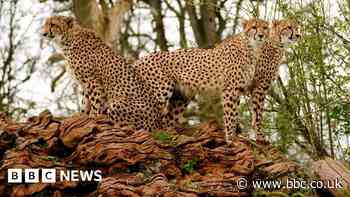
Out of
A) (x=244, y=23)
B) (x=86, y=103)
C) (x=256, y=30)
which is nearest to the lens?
(x=256, y=30)

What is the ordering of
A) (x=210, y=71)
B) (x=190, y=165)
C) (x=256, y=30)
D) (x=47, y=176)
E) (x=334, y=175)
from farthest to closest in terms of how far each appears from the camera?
(x=210, y=71) < (x=256, y=30) < (x=190, y=165) < (x=334, y=175) < (x=47, y=176)

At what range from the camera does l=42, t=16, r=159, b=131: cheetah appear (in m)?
11.4

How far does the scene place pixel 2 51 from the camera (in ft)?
64.3

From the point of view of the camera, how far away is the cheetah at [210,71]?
11.5 m

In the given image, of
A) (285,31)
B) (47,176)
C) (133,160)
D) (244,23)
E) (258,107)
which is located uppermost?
(244,23)

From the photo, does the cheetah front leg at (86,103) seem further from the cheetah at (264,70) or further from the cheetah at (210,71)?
the cheetah at (264,70)

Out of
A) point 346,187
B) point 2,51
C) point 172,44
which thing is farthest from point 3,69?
point 346,187

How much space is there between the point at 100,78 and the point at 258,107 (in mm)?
1912

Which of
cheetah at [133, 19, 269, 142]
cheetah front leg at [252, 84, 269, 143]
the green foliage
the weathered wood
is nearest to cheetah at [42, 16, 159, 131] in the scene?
cheetah at [133, 19, 269, 142]

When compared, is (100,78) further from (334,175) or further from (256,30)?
(334,175)

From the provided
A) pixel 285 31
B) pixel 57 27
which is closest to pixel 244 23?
pixel 285 31

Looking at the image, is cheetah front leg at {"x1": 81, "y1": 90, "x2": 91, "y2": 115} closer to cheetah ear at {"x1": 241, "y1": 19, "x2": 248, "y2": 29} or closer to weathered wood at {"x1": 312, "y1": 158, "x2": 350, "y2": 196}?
cheetah ear at {"x1": 241, "y1": 19, "x2": 248, "y2": 29}

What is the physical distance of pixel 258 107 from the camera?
37.7 feet

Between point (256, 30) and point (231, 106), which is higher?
point (256, 30)
